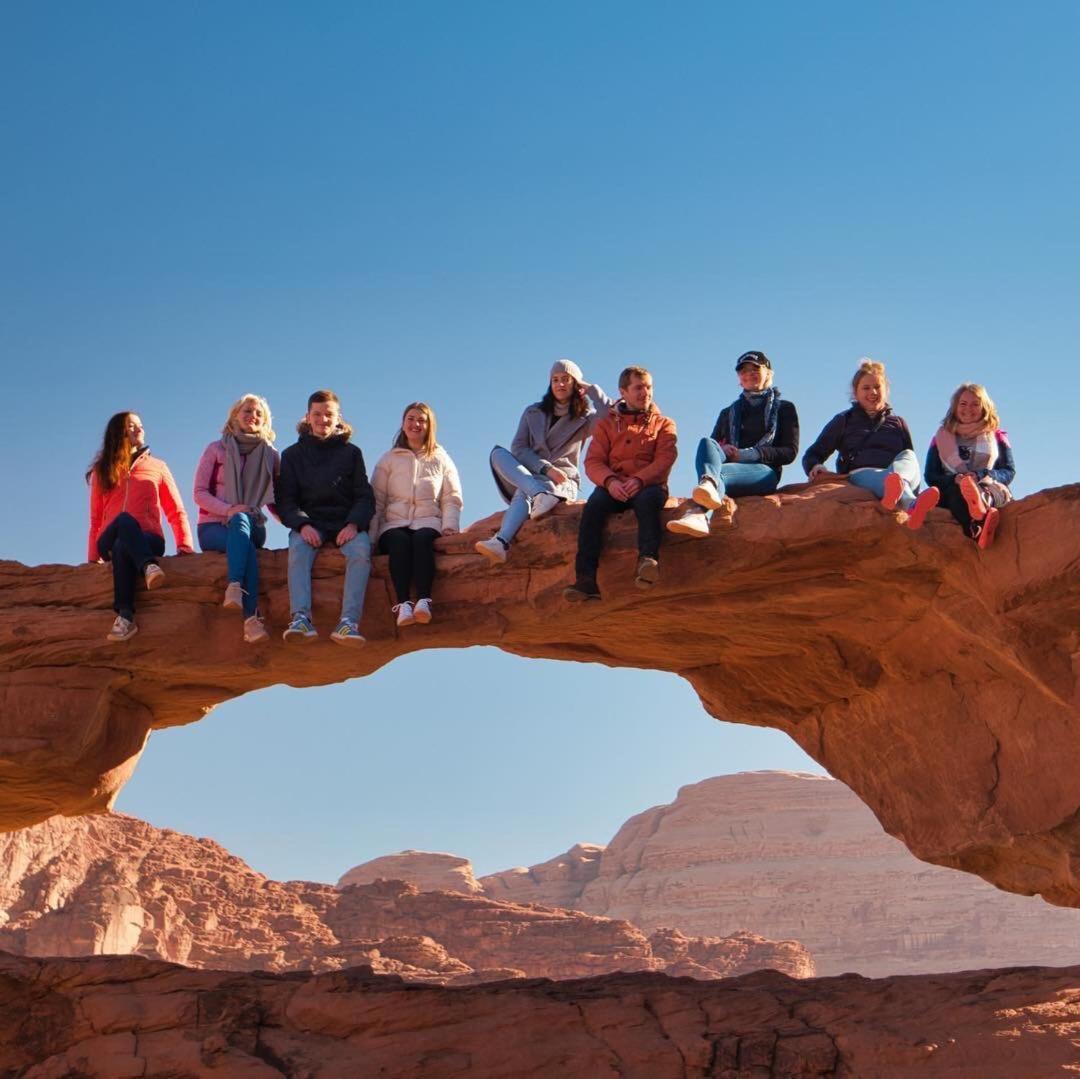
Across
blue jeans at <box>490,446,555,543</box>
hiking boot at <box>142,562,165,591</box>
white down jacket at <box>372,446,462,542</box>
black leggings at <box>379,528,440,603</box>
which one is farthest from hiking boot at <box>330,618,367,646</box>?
hiking boot at <box>142,562,165,591</box>

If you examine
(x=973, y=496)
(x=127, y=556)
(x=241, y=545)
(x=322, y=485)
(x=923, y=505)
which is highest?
(x=322, y=485)

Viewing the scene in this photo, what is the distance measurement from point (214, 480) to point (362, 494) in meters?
1.43

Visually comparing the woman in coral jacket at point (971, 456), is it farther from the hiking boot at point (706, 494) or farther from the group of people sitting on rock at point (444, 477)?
the hiking boot at point (706, 494)

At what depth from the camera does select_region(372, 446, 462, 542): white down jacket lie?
42.2ft

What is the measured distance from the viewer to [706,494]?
1130 cm

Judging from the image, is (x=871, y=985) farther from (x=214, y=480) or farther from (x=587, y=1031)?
(x=214, y=480)

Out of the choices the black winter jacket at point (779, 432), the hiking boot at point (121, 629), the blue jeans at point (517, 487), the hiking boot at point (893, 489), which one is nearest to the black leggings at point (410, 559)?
the blue jeans at point (517, 487)

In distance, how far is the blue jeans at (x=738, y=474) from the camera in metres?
11.9

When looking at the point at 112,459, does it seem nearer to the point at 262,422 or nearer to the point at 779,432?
the point at 262,422

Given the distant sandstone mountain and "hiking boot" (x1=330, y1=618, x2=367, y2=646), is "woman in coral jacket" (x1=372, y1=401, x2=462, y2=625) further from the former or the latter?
the distant sandstone mountain

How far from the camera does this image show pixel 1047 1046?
12445 millimetres

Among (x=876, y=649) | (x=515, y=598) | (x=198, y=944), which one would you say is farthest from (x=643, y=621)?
(x=198, y=944)

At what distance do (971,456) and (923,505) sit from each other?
3.97 ft

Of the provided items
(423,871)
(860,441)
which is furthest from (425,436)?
(423,871)
